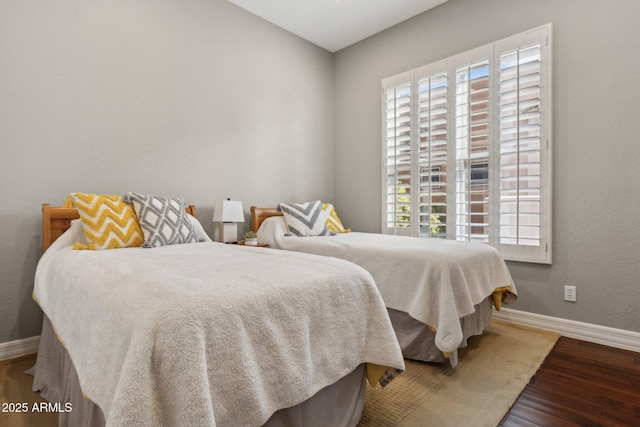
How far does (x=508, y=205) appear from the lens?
290cm

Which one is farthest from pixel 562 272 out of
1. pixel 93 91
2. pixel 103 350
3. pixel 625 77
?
pixel 93 91

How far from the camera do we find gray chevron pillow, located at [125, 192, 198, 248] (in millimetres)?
2295

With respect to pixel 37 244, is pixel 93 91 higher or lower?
higher

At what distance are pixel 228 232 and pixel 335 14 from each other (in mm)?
2549

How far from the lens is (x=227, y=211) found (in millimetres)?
3008

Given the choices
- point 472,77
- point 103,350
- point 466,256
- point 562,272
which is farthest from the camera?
point 472,77

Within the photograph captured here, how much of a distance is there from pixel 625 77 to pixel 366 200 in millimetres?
2487

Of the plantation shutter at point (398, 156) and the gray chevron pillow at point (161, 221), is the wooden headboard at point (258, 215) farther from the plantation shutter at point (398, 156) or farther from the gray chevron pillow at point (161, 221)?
the plantation shutter at point (398, 156)

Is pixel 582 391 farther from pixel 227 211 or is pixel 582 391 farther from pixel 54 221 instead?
pixel 54 221

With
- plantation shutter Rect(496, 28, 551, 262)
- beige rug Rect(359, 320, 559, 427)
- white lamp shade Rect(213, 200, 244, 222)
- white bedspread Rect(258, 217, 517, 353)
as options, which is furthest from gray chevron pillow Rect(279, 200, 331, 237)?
plantation shutter Rect(496, 28, 551, 262)

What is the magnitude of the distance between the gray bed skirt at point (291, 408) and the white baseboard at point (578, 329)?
2034 millimetres

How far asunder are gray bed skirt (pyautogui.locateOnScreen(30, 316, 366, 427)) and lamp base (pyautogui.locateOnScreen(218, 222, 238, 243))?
1.45 metres

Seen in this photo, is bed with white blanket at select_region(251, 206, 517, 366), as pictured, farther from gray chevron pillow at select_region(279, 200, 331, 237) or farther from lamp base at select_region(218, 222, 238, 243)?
lamp base at select_region(218, 222, 238, 243)

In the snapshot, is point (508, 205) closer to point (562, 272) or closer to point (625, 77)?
point (562, 272)
